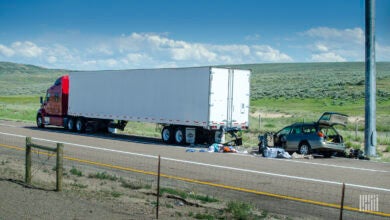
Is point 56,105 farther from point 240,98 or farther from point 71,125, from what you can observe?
point 240,98

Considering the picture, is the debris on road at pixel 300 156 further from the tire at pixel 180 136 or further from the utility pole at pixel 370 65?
the tire at pixel 180 136

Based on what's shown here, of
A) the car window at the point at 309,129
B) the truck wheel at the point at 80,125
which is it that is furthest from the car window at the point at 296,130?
the truck wheel at the point at 80,125

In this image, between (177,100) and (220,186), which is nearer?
(220,186)

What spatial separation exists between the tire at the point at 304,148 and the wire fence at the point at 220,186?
5.17 metres

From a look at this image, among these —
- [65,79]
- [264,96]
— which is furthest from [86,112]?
[264,96]

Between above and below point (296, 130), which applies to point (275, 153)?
below

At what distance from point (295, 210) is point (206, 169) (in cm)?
712

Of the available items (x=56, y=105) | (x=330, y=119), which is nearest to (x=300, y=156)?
(x=330, y=119)

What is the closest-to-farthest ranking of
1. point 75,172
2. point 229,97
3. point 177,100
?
point 75,172 < point 229,97 < point 177,100

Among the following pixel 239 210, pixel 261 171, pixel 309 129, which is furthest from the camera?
pixel 309 129

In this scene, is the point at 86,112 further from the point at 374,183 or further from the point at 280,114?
the point at 280,114

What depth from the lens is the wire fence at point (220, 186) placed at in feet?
40.4

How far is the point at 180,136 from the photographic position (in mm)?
29469

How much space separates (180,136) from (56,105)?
45.3 feet
